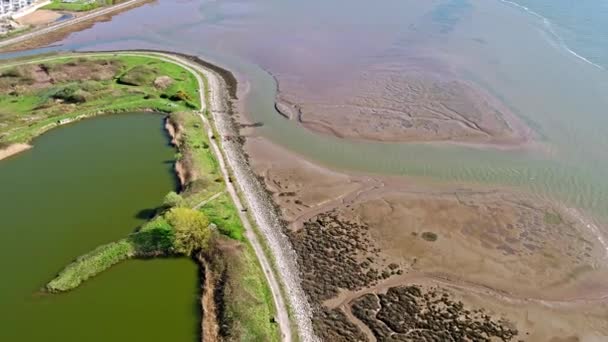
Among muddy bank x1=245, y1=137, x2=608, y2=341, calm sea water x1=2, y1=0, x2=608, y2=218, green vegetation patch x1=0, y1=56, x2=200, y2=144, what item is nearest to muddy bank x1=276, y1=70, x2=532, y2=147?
calm sea water x1=2, y1=0, x2=608, y2=218

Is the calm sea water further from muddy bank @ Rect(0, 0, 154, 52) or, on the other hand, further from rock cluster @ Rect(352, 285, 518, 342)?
rock cluster @ Rect(352, 285, 518, 342)

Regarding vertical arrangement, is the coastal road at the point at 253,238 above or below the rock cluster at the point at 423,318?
above

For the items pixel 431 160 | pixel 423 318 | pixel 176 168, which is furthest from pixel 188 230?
pixel 431 160

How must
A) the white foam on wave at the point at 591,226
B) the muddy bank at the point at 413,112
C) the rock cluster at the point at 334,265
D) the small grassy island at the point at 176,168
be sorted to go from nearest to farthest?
1. the rock cluster at the point at 334,265
2. the small grassy island at the point at 176,168
3. the white foam on wave at the point at 591,226
4. the muddy bank at the point at 413,112

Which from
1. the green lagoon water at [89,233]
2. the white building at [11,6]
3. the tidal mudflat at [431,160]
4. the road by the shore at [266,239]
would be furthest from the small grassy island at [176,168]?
the white building at [11,6]

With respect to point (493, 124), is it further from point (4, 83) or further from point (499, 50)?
point (4, 83)

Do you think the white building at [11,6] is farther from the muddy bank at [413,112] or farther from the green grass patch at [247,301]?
the green grass patch at [247,301]
